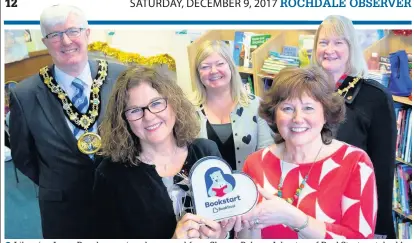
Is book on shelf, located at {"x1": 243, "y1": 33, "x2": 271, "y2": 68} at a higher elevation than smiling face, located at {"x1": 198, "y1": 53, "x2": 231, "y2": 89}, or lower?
higher

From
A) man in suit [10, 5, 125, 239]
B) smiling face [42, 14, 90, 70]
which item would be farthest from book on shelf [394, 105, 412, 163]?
smiling face [42, 14, 90, 70]

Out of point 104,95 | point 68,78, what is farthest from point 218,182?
point 68,78

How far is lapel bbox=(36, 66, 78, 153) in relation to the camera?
1222mm

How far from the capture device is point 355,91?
123cm

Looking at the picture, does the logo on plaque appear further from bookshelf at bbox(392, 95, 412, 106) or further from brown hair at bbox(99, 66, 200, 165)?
bookshelf at bbox(392, 95, 412, 106)

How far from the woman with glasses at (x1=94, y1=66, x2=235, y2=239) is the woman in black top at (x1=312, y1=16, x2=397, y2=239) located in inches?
16.1

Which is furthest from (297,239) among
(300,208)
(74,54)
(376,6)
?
(74,54)

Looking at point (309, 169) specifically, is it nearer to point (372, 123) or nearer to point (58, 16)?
point (372, 123)

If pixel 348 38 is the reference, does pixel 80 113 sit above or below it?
below

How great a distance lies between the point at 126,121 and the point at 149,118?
68 mm

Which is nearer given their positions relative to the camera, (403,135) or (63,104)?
(63,104)

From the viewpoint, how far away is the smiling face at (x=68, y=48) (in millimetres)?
1212

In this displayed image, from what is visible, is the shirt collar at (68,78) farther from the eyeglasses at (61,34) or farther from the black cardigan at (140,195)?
the black cardigan at (140,195)

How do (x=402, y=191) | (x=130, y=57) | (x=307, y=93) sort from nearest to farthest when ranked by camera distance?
(x=307, y=93) < (x=130, y=57) < (x=402, y=191)
